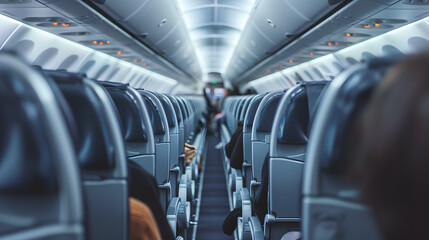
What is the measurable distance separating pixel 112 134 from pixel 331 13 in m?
4.58

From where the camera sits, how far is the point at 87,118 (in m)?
1.51

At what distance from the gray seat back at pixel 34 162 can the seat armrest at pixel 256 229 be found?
226 cm

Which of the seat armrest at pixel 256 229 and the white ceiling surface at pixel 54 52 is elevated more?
the white ceiling surface at pixel 54 52

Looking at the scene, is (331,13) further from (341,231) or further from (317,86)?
(341,231)

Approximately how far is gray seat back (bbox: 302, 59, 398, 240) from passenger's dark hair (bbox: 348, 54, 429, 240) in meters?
0.15

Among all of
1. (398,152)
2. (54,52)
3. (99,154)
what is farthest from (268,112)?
(54,52)

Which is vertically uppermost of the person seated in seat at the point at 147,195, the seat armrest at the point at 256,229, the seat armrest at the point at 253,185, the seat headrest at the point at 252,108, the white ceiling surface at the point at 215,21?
the white ceiling surface at the point at 215,21

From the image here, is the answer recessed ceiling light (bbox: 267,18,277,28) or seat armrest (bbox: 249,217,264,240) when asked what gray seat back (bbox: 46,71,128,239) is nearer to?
seat armrest (bbox: 249,217,264,240)

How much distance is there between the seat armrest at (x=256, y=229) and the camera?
3.21 metres

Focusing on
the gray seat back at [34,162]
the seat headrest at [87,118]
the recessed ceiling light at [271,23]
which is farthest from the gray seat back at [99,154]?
the recessed ceiling light at [271,23]

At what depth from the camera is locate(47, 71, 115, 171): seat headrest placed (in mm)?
1489

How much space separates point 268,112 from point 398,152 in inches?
113

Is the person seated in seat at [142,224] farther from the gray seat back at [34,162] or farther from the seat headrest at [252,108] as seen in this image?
the seat headrest at [252,108]

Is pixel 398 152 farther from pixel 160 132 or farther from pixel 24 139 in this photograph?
pixel 160 132
